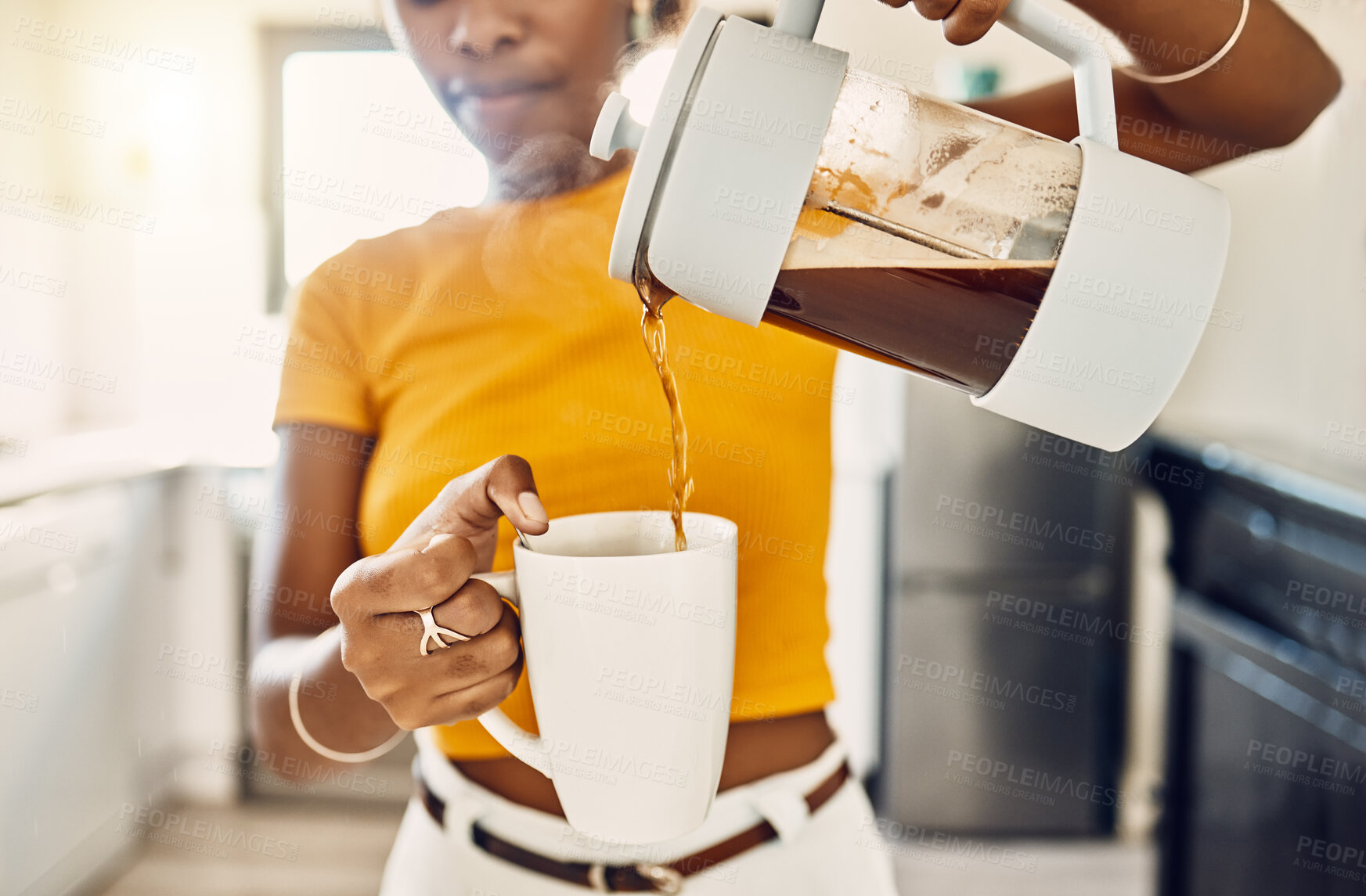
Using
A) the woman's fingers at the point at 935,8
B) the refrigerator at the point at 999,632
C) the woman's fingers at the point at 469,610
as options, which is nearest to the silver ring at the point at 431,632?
the woman's fingers at the point at 469,610

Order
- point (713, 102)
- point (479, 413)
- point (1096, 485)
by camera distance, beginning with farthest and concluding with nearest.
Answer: point (1096, 485) < point (479, 413) < point (713, 102)

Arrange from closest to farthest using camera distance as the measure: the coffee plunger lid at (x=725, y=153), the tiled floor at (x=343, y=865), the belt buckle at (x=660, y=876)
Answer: the coffee plunger lid at (x=725, y=153)
the belt buckle at (x=660, y=876)
the tiled floor at (x=343, y=865)

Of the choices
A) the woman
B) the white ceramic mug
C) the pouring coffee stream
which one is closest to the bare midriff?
the woman

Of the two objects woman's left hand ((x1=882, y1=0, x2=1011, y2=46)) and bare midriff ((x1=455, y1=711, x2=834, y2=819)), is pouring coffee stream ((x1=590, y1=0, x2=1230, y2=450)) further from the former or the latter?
bare midriff ((x1=455, y1=711, x2=834, y2=819))

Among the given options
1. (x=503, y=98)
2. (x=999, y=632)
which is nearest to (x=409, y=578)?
(x=503, y=98)

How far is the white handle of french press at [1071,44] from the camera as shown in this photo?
27 centimetres

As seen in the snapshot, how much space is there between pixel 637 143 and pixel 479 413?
235 mm

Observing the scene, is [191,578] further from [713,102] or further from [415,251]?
[713,102]

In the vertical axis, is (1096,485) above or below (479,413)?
below

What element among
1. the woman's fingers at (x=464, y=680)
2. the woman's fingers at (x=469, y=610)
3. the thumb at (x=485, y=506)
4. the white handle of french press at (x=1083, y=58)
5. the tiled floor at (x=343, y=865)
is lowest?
the tiled floor at (x=343, y=865)

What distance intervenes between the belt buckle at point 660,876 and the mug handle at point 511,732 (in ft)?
0.44

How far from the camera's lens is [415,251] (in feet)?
1.67

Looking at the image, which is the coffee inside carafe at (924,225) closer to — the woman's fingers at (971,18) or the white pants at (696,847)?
the woman's fingers at (971,18)

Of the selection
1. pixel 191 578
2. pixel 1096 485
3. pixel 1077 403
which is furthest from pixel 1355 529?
pixel 191 578
